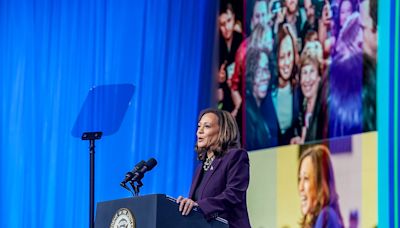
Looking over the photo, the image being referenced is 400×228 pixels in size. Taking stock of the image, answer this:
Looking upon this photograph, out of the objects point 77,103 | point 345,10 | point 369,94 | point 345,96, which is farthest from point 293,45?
point 77,103

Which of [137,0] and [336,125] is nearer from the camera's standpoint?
[336,125]

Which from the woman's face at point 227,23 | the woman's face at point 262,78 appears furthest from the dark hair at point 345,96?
the woman's face at point 227,23

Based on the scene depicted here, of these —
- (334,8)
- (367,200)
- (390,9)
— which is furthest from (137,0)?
(390,9)

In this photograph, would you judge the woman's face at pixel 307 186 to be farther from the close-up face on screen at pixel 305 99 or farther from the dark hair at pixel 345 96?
the dark hair at pixel 345 96

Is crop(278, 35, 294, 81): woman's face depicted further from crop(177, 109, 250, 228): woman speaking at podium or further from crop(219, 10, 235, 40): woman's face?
crop(177, 109, 250, 228): woman speaking at podium

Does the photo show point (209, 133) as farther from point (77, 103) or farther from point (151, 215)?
point (77, 103)

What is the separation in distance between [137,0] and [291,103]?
1.43m

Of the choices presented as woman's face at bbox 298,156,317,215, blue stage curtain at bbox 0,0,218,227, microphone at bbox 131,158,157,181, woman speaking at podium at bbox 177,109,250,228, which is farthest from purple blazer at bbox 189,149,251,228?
blue stage curtain at bbox 0,0,218,227

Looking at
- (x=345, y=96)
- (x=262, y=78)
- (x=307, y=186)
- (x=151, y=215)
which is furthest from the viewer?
Answer: (x=262, y=78)

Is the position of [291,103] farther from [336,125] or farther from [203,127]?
[203,127]

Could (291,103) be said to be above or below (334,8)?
below

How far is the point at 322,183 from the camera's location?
5582 millimetres

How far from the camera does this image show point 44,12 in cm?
654

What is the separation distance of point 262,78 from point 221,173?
87.8 inches
